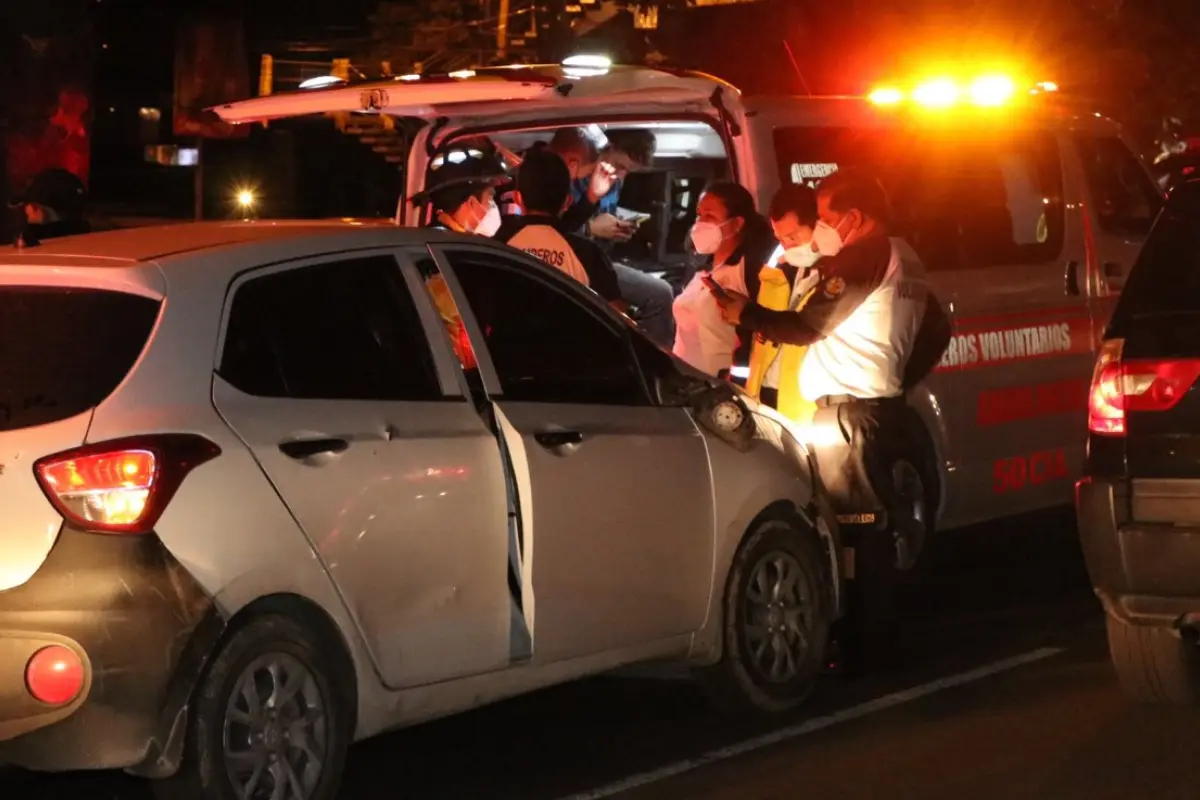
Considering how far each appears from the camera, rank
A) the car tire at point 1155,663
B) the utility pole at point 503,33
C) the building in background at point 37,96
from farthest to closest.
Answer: the utility pole at point 503,33 < the building in background at point 37,96 < the car tire at point 1155,663

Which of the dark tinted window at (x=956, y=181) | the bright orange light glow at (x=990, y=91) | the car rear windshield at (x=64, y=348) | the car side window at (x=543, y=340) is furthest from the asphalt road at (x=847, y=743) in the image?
the bright orange light glow at (x=990, y=91)

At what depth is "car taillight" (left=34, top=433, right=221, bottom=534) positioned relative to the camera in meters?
4.82

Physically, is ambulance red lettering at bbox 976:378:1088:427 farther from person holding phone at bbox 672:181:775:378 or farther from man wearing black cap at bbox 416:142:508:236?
man wearing black cap at bbox 416:142:508:236

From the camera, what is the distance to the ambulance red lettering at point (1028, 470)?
9.22m

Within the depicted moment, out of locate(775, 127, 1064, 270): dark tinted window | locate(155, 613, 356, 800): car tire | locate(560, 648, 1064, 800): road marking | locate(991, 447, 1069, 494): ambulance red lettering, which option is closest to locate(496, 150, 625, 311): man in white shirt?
locate(775, 127, 1064, 270): dark tinted window

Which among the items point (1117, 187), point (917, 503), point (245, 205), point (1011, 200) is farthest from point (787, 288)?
point (245, 205)

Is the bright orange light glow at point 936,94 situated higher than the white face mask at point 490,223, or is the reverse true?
the bright orange light glow at point 936,94

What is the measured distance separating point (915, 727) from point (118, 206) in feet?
92.8

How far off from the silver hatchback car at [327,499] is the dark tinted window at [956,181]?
1.96 meters

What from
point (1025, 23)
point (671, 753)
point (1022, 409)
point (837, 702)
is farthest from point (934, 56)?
point (1025, 23)

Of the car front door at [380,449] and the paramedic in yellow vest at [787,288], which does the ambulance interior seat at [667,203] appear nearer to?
the paramedic in yellow vest at [787,288]

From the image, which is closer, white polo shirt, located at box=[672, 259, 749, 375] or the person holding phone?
the person holding phone

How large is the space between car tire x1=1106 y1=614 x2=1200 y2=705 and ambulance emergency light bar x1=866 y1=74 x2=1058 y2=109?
2982mm

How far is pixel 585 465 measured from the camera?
239 inches
